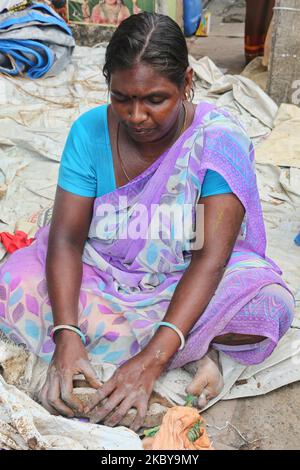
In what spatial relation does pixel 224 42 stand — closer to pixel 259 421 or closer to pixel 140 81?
pixel 140 81

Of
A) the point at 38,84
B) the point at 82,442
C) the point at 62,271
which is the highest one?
the point at 62,271

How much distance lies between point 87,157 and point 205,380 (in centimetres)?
78

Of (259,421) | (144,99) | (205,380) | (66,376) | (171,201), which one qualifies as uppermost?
(144,99)

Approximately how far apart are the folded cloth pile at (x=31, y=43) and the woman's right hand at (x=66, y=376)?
10.6 feet

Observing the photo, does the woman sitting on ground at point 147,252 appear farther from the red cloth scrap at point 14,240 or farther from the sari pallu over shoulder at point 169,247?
the red cloth scrap at point 14,240

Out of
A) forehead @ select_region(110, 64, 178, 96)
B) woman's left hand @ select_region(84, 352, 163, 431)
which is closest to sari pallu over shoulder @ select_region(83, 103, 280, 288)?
forehead @ select_region(110, 64, 178, 96)

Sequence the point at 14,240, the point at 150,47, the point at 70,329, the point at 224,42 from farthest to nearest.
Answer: the point at 224,42, the point at 14,240, the point at 70,329, the point at 150,47

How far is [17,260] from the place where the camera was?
82.7 inches

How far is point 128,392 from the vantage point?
1628mm

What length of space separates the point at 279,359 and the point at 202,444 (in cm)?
55

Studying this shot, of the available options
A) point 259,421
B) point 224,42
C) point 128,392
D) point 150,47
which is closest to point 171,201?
point 150,47

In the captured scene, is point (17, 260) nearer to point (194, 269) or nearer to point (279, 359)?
point (194, 269)

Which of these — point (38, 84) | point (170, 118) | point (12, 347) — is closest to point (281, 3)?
point (38, 84)

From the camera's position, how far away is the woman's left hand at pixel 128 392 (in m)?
1.61
